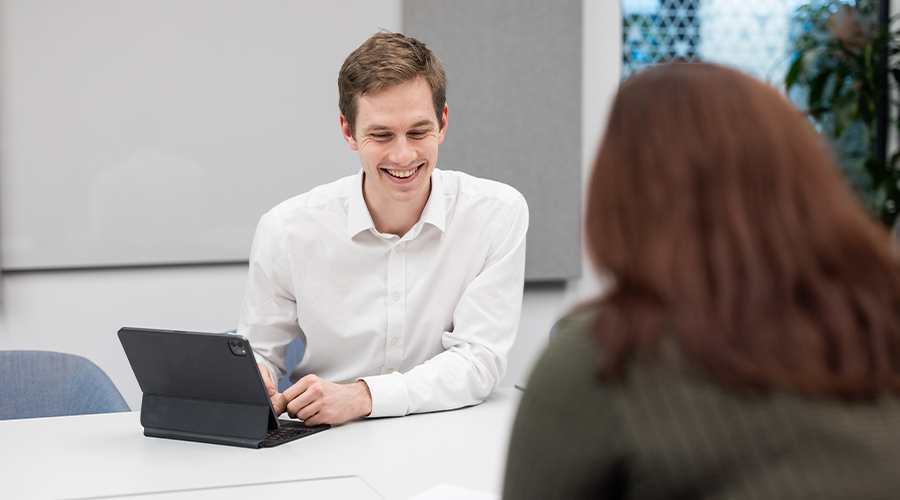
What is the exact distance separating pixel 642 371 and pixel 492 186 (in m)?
1.53

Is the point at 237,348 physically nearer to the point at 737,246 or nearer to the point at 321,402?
the point at 321,402

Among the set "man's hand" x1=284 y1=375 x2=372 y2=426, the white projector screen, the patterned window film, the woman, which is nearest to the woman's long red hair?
the woman

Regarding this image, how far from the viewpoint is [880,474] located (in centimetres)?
64

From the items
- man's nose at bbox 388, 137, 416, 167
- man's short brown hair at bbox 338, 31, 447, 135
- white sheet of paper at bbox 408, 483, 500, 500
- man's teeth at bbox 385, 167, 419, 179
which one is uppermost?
man's short brown hair at bbox 338, 31, 447, 135

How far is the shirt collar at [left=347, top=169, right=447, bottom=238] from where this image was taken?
2002 millimetres

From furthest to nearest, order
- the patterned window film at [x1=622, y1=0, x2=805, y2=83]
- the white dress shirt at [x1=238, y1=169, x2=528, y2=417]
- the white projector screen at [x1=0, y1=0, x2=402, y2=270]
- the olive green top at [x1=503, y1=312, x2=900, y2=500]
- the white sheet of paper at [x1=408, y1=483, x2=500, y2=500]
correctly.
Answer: the patterned window film at [x1=622, y1=0, x2=805, y2=83]
the white projector screen at [x1=0, y1=0, x2=402, y2=270]
the white dress shirt at [x1=238, y1=169, x2=528, y2=417]
the white sheet of paper at [x1=408, y1=483, x2=500, y2=500]
the olive green top at [x1=503, y1=312, x2=900, y2=500]

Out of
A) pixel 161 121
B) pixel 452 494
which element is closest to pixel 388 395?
pixel 452 494

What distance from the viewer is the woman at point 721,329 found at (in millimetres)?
639

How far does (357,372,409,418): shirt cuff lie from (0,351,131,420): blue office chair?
2.52 ft

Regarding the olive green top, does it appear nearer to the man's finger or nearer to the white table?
the white table

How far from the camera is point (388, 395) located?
168 cm

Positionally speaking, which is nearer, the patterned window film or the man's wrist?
the man's wrist

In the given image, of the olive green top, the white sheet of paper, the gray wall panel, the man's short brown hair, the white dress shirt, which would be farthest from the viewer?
the gray wall panel

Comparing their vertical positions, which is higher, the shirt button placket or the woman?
the woman
